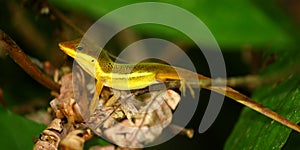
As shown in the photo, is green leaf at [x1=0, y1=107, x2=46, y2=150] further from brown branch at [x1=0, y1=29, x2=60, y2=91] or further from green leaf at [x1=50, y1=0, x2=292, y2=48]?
green leaf at [x1=50, y1=0, x2=292, y2=48]

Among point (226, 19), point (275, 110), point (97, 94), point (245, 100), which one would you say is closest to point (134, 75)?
point (97, 94)

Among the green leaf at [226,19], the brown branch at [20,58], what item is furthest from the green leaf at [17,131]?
the green leaf at [226,19]

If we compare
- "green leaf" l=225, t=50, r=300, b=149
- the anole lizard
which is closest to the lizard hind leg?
the anole lizard

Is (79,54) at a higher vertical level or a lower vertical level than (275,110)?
higher

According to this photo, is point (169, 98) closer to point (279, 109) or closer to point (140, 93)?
point (140, 93)

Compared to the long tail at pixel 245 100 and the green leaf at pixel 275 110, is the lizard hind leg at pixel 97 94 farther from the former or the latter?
the green leaf at pixel 275 110

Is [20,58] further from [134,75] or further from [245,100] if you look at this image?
[245,100]
